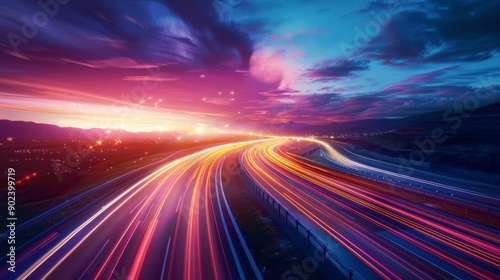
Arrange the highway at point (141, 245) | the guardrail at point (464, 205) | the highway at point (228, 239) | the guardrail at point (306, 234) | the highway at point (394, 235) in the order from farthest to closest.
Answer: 1. the guardrail at point (464, 205)
2. the highway at point (141, 245)
3. the highway at point (228, 239)
4. the highway at point (394, 235)
5. the guardrail at point (306, 234)

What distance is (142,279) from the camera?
43.9 ft

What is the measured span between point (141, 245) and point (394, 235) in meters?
18.2

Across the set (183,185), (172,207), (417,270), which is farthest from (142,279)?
(183,185)

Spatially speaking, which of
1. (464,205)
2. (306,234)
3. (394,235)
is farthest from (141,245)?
(464,205)

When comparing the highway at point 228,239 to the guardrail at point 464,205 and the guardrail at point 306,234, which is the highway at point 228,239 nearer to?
the guardrail at point 464,205

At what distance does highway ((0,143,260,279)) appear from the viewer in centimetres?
1420

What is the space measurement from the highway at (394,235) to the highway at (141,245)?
673 centimetres

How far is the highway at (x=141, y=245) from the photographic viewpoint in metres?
14.2

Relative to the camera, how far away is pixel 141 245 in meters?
17.3

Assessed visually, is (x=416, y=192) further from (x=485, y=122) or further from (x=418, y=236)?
(x=485, y=122)

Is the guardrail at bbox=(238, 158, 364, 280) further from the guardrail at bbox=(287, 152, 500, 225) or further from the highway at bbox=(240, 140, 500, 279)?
the guardrail at bbox=(287, 152, 500, 225)

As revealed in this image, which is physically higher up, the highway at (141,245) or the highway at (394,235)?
the highway at (394,235)

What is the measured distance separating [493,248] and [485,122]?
107551mm

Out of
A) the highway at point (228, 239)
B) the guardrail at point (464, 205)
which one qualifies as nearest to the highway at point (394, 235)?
the highway at point (228, 239)
